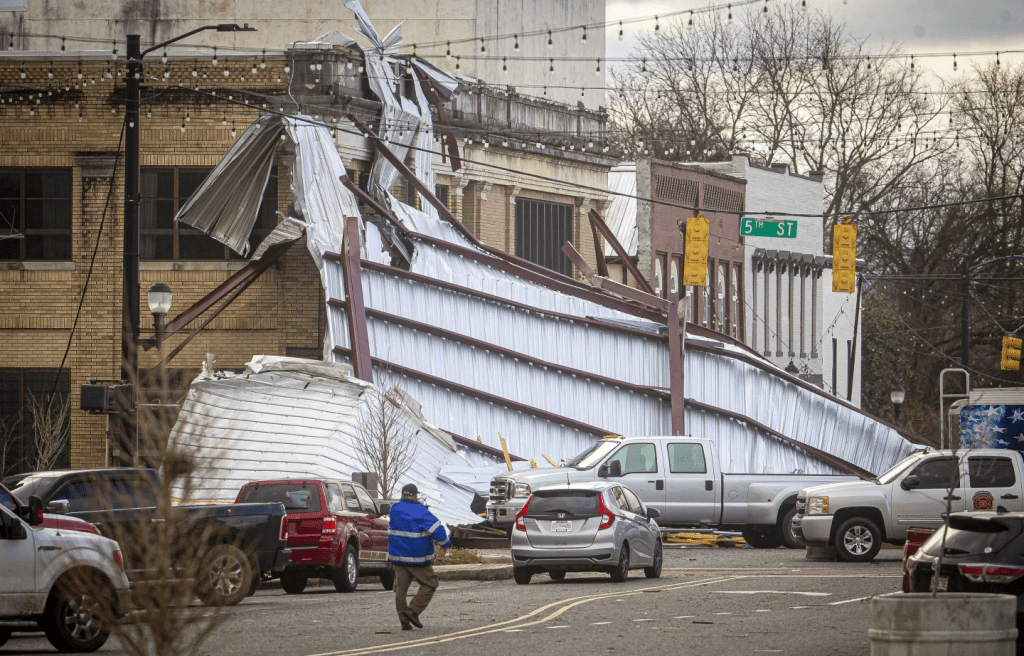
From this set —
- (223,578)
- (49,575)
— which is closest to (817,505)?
(223,578)


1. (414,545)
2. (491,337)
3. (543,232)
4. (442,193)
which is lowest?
(414,545)

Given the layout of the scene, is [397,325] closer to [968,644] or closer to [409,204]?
[409,204]

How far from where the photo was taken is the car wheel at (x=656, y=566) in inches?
859

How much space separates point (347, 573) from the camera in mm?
21125

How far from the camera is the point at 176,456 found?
9.15 m

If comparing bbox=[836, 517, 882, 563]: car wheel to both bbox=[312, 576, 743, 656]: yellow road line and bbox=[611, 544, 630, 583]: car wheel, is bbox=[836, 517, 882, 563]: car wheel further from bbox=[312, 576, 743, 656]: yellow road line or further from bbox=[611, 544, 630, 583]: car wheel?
bbox=[611, 544, 630, 583]: car wheel

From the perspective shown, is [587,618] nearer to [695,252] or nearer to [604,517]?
[604,517]

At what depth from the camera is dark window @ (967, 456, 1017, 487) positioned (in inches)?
958

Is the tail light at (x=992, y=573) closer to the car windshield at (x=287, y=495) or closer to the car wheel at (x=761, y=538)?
the car windshield at (x=287, y=495)

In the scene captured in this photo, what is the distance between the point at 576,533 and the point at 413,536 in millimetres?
4387

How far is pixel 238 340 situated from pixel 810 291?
2779 cm

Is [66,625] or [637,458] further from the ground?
[637,458]

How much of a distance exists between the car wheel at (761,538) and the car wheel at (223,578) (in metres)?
12.7

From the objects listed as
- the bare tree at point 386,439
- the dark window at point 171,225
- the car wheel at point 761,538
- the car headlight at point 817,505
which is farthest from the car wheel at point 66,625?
the dark window at point 171,225
